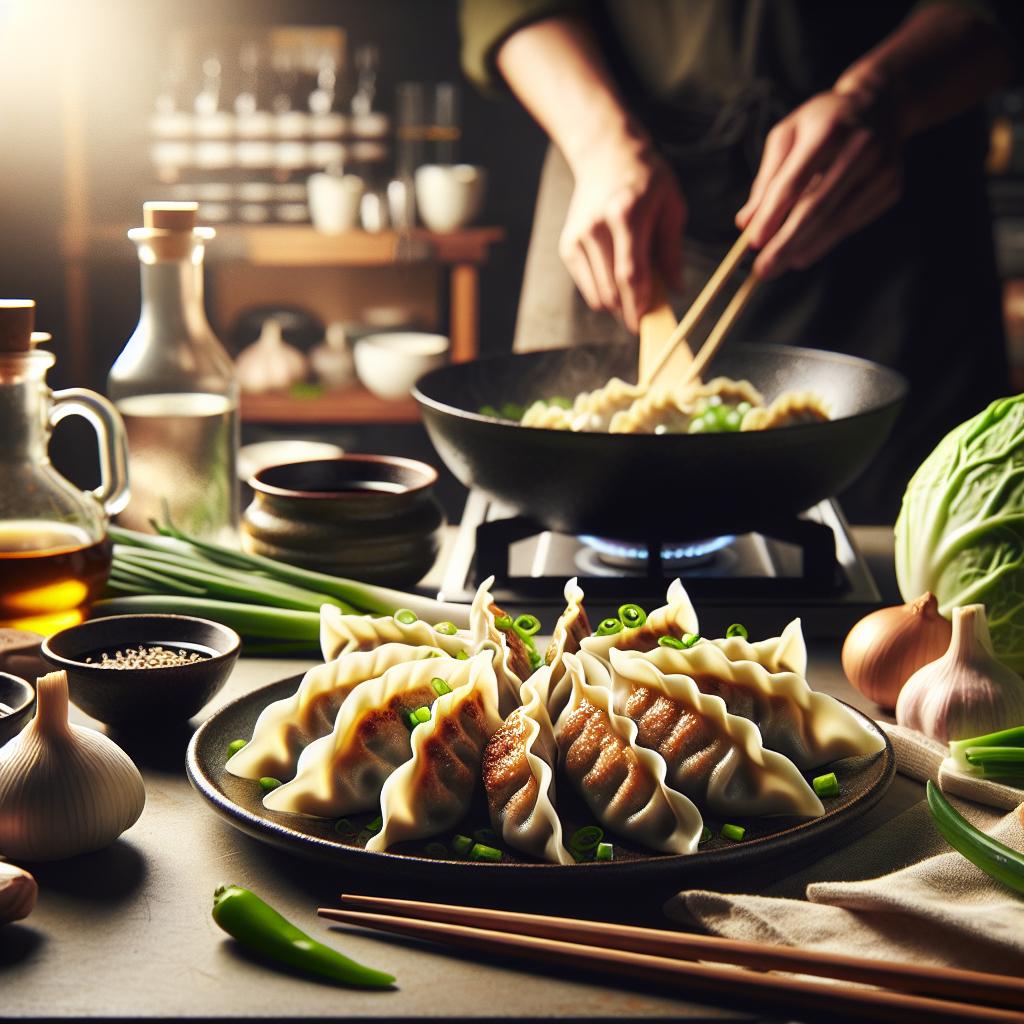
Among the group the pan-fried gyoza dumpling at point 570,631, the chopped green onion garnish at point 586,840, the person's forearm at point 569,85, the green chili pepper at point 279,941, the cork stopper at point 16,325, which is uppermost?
the person's forearm at point 569,85

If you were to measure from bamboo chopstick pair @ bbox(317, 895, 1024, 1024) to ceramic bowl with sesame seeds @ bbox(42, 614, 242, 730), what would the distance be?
1.23 ft

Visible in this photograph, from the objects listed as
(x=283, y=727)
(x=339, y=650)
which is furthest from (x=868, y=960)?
(x=339, y=650)

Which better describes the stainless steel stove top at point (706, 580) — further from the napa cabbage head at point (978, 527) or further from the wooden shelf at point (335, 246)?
the wooden shelf at point (335, 246)

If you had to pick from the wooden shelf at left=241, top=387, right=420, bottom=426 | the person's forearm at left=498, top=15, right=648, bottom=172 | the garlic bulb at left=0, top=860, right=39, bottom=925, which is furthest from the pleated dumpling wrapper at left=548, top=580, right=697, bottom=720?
the wooden shelf at left=241, top=387, right=420, bottom=426

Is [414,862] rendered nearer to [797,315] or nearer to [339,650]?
[339,650]

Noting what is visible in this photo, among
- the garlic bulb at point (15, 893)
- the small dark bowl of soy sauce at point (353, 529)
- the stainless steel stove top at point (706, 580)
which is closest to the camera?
the garlic bulb at point (15, 893)

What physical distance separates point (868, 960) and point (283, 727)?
50 cm

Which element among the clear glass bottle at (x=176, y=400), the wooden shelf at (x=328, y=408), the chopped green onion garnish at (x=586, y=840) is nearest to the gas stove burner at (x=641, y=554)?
the clear glass bottle at (x=176, y=400)

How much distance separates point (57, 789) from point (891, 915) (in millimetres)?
592

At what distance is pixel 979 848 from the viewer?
94 centimetres

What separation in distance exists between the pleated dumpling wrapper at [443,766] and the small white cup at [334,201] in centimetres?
346

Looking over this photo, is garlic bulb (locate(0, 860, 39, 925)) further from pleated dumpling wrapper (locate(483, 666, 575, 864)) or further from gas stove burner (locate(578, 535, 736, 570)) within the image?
gas stove burner (locate(578, 535, 736, 570))

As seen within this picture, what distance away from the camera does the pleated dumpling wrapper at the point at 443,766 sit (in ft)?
3.18

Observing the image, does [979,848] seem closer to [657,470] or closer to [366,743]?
[366,743]
